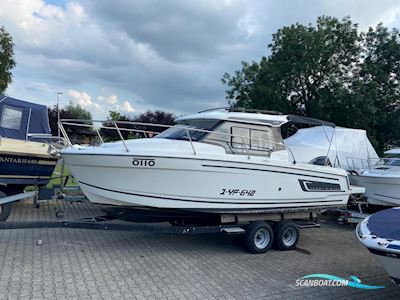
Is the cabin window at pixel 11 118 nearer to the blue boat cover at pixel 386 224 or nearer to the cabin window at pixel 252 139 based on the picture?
the cabin window at pixel 252 139

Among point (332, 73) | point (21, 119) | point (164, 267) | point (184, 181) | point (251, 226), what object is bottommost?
point (164, 267)

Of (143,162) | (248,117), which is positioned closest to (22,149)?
(143,162)

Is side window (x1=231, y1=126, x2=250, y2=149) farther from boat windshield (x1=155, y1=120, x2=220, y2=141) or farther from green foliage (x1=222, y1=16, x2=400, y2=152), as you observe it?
green foliage (x1=222, y1=16, x2=400, y2=152)

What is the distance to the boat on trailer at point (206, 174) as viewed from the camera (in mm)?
5477

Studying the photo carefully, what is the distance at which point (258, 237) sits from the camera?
6508mm

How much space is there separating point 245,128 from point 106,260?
3348mm

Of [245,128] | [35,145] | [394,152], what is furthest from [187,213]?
[394,152]

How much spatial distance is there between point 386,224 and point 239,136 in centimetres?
270

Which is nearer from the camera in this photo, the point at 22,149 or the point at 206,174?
the point at 206,174

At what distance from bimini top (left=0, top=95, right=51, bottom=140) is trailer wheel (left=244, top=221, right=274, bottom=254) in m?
5.59

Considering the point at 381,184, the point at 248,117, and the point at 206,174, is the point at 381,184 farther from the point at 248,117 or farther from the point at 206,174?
the point at 206,174

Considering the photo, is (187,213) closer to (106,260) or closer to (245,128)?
(106,260)

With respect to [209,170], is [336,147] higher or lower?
higher
